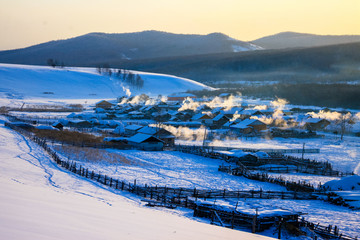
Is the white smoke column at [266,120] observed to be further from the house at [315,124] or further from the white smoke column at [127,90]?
the white smoke column at [127,90]

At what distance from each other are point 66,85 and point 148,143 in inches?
2894

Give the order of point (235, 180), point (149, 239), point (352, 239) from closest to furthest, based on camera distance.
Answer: point (149, 239) < point (352, 239) < point (235, 180)

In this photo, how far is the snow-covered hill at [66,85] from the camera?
91.4 m

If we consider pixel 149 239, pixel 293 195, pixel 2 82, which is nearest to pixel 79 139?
pixel 293 195

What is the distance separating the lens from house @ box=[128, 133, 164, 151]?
3778 cm

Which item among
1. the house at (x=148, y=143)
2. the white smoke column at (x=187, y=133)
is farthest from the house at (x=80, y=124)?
the house at (x=148, y=143)

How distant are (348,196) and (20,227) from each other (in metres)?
20.0

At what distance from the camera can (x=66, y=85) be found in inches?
4082

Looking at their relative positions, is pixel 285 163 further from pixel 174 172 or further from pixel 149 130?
→ pixel 149 130

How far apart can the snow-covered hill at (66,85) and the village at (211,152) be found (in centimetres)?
2219

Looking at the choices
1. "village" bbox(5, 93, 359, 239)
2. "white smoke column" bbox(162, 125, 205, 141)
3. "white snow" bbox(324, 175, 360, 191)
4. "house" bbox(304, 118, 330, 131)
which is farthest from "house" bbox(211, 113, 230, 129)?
"white snow" bbox(324, 175, 360, 191)

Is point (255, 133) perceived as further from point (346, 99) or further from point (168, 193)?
point (346, 99)

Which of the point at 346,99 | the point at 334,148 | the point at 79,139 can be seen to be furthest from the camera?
the point at 346,99

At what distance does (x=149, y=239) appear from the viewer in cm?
686
